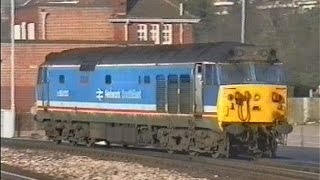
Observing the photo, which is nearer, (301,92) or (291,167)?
(291,167)

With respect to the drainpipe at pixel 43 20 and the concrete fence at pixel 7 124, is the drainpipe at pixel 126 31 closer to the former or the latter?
the drainpipe at pixel 43 20

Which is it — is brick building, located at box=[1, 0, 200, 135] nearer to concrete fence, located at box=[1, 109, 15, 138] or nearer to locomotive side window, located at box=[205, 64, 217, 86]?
concrete fence, located at box=[1, 109, 15, 138]

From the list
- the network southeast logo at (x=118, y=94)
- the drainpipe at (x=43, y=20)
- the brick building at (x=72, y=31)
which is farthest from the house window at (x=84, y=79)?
the drainpipe at (x=43, y=20)

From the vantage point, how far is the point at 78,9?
47.0 metres

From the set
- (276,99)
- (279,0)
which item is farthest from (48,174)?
(279,0)

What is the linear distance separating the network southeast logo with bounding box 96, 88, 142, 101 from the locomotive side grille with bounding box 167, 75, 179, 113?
68.5 inches

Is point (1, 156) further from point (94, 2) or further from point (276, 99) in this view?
point (94, 2)

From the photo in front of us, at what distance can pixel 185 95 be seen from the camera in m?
27.3

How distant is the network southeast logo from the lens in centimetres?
2983

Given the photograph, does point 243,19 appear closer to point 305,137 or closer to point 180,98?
point 305,137

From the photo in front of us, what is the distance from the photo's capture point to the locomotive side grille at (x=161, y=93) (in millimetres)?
28344

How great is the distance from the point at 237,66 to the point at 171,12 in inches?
553

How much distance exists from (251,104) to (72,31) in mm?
27523

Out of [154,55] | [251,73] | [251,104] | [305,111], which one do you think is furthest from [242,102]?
[305,111]
